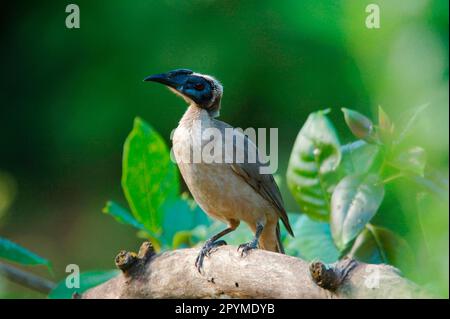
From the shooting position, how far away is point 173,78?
198cm

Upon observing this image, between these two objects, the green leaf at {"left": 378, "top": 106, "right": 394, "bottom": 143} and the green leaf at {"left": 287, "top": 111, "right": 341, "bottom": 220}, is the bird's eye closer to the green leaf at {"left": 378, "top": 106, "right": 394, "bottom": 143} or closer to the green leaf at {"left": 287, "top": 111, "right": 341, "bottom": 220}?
the green leaf at {"left": 287, "top": 111, "right": 341, "bottom": 220}

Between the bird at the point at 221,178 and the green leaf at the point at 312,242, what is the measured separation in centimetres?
4

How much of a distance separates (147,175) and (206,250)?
0.23 meters

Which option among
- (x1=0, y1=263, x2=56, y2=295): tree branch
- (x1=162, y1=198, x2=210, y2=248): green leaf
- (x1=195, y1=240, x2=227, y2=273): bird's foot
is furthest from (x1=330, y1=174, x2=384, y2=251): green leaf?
(x1=0, y1=263, x2=56, y2=295): tree branch

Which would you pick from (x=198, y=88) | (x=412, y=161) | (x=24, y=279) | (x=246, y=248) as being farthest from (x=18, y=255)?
(x=412, y=161)

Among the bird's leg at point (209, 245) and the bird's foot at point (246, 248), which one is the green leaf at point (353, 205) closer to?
the bird's foot at point (246, 248)

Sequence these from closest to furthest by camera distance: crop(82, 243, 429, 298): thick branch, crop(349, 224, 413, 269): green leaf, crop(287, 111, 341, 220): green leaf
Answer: crop(82, 243, 429, 298): thick branch < crop(349, 224, 413, 269): green leaf < crop(287, 111, 341, 220): green leaf

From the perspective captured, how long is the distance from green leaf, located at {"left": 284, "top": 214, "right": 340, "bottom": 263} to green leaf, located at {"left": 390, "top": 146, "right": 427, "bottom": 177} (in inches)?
12.5

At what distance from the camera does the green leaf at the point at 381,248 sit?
1.60 m

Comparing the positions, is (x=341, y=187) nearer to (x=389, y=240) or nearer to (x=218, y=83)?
(x=389, y=240)

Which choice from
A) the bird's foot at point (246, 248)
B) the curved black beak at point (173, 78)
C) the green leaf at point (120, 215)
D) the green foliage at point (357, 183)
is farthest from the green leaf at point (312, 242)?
the curved black beak at point (173, 78)

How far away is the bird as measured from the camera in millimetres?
1907

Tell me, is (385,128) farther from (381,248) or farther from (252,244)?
(252,244)

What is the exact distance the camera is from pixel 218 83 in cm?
206
